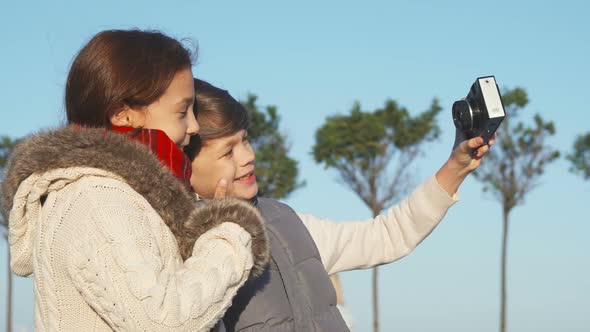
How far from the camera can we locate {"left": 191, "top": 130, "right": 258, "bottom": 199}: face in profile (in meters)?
3.76

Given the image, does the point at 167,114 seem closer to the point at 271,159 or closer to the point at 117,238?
the point at 117,238

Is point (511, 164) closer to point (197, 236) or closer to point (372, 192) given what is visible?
point (372, 192)

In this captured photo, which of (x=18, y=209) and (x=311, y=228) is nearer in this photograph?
(x=18, y=209)

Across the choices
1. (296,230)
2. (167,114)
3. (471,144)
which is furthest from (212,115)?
(471,144)

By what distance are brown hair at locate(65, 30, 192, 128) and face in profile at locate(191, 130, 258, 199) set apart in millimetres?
909

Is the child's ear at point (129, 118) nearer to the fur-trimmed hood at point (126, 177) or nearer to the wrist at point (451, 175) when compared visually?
the fur-trimmed hood at point (126, 177)

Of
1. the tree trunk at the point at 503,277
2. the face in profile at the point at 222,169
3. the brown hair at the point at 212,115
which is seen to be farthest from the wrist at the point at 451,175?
the tree trunk at the point at 503,277

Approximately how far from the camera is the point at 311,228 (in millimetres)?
4012

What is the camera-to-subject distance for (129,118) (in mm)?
2807

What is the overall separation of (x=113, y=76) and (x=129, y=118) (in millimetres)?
143

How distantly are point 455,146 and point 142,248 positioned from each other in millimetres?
1715

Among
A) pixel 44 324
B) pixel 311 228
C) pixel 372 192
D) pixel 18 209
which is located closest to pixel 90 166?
pixel 18 209

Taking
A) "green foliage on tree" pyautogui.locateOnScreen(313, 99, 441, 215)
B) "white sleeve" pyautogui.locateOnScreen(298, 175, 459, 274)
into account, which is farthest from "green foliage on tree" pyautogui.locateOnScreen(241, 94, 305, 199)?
"white sleeve" pyautogui.locateOnScreen(298, 175, 459, 274)

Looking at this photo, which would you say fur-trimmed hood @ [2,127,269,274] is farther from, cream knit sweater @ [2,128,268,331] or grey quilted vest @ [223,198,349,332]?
grey quilted vest @ [223,198,349,332]
